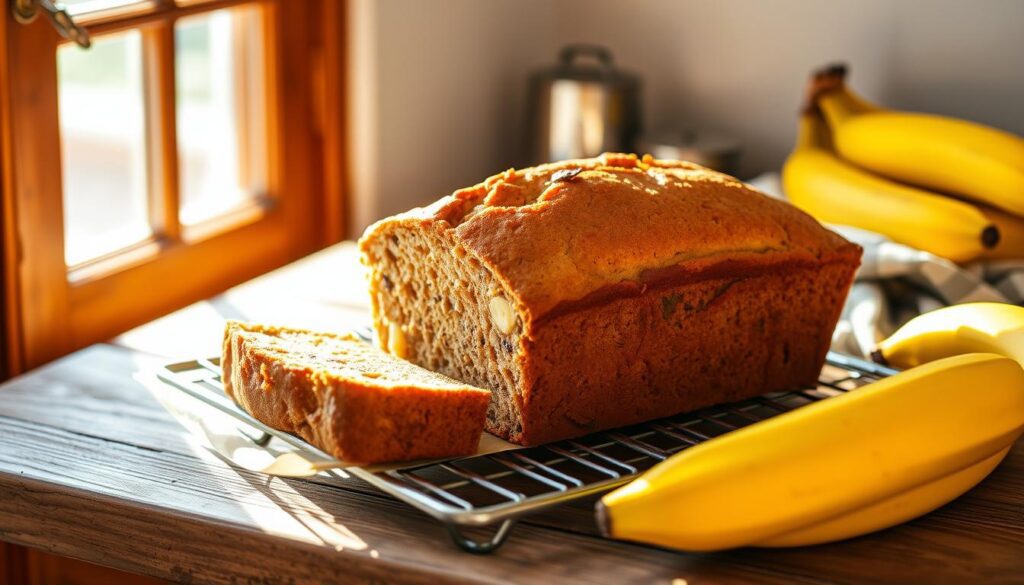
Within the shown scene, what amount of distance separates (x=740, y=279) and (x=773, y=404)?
150mm

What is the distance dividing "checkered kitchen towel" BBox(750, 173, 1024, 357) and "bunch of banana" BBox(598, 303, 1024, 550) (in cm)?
47

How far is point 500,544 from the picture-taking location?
2.97ft

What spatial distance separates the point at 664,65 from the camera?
2.61 m

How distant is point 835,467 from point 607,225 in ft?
1.10

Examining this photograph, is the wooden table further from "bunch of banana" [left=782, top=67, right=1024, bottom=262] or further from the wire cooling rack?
"bunch of banana" [left=782, top=67, right=1024, bottom=262]

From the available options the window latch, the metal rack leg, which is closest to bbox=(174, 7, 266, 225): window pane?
the window latch

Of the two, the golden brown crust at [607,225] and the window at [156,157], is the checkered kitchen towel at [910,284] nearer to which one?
the golden brown crust at [607,225]

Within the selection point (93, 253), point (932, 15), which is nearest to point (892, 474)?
point (93, 253)

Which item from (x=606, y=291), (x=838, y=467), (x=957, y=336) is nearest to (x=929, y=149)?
(x=957, y=336)

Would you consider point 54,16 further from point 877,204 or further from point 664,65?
point 664,65

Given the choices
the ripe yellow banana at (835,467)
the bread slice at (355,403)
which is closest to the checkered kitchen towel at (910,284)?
the ripe yellow banana at (835,467)

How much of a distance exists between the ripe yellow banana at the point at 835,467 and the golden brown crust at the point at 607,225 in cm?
23

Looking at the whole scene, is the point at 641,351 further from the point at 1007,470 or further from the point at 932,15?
the point at 932,15

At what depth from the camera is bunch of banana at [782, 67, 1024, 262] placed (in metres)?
1.66
